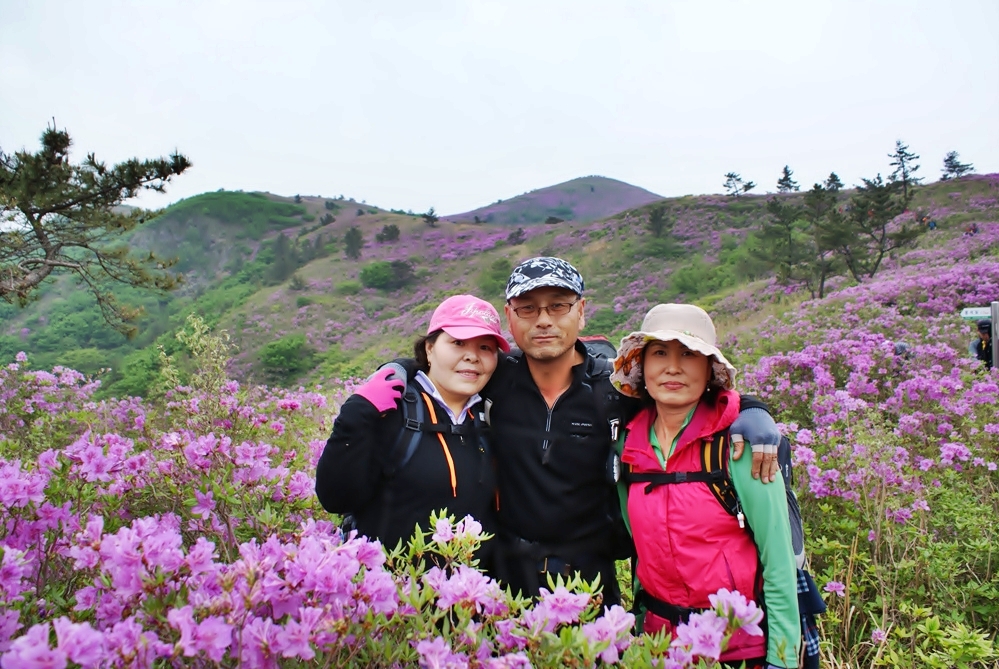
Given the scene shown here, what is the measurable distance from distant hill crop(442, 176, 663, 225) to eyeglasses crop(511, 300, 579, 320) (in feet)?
127

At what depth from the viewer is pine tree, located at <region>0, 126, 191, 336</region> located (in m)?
7.94

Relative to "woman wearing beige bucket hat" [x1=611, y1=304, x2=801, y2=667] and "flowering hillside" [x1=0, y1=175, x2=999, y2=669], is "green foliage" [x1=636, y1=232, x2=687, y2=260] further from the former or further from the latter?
"woman wearing beige bucket hat" [x1=611, y1=304, x2=801, y2=667]

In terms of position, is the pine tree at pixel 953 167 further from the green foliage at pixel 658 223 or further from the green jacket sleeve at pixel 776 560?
the green jacket sleeve at pixel 776 560

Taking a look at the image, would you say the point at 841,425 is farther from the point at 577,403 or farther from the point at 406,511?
the point at 406,511

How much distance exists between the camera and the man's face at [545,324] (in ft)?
6.17

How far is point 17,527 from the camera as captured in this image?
147 cm

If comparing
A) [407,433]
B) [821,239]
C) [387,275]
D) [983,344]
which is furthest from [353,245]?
[407,433]

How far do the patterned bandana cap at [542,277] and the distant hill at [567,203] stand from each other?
127 feet

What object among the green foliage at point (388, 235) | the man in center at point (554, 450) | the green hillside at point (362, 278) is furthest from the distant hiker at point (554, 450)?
the green foliage at point (388, 235)

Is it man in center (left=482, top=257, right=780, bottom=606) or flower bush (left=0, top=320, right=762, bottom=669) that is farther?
man in center (left=482, top=257, right=780, bottom=606)

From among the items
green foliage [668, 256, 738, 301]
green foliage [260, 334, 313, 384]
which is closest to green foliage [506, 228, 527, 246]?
green foliage [668, 256, 738, 301]

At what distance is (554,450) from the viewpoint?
1.87 meters

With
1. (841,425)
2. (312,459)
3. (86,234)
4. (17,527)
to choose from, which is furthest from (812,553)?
(86,234)

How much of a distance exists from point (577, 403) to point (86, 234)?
10331mm
